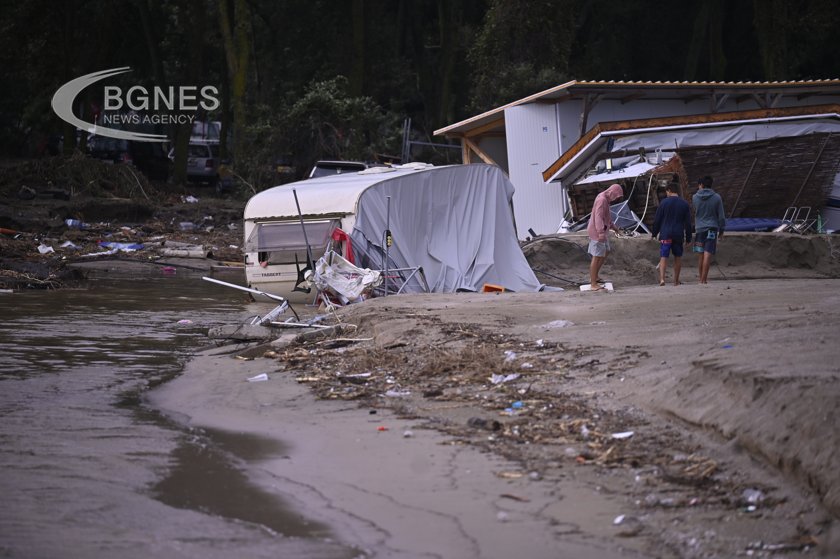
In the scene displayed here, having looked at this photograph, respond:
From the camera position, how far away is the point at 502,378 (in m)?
8.53

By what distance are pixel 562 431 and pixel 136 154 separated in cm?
3472

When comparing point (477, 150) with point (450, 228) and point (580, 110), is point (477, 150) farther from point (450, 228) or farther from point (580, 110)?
point (450, 228)

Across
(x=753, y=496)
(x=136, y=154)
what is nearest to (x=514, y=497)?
(x=753, y=496)

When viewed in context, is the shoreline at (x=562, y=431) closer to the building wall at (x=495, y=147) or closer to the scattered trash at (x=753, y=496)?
the scattered trash at (x=753, y=496)

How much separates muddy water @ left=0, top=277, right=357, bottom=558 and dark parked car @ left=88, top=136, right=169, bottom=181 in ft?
90.1

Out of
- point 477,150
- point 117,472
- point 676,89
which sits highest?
point 676,89

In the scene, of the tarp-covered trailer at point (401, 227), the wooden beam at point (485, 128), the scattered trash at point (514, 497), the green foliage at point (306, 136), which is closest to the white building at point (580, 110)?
the wooden beam at point (485, 128)

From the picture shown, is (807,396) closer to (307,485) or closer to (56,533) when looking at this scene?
(307,485)

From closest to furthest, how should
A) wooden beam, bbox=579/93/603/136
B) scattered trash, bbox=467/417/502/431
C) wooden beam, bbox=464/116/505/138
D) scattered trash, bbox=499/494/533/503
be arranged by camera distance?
scattered trash, bbox=499/494/533/503
scattered trash, bbox=467/417/502/431
wooden beam, bbox=579/93/603/136
wooden beam, bbox=464/116/505/138

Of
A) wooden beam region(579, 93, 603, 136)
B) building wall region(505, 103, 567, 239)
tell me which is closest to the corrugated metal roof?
wooden beam region(579, 93, 603, 136)

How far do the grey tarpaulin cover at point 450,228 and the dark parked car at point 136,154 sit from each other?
22829mm

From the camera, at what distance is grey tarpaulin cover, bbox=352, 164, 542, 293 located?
52.6ft

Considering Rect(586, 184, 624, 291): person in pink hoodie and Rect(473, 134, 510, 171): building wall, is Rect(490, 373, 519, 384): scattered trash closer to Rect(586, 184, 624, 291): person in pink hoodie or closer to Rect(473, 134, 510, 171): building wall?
Rect(586, 184, 624, 291): person in pink hoodie

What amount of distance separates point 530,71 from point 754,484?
28.1 metres
